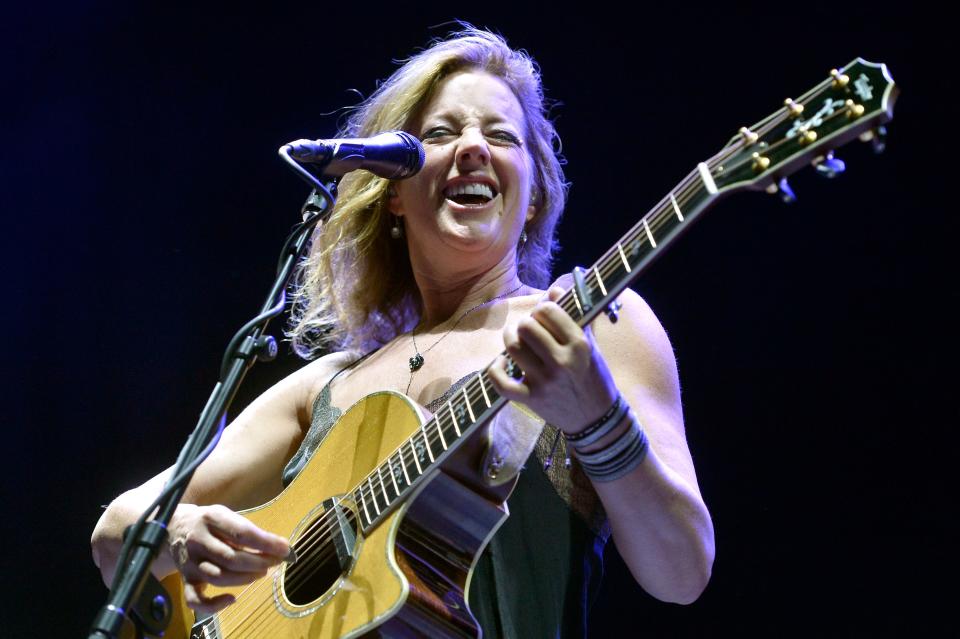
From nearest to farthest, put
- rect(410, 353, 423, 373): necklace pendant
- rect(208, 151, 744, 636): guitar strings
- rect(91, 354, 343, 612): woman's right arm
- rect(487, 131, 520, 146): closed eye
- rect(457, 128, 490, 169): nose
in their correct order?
rect(208, 151, 744, 636): guitar strings, rect(91, 354, 343, 612): woman's right arm, rect(410, 353, 423, 373): necklace pendant, rect(457, 128, 490, 169): nose, rect(487, 131, 520, 146): closed eye

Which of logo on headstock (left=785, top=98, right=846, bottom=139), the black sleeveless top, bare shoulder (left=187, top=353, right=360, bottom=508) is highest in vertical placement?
bare shoulder (left=187, top=353, right=360, bottom=508)

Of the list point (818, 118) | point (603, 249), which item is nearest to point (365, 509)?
point (818, 118)

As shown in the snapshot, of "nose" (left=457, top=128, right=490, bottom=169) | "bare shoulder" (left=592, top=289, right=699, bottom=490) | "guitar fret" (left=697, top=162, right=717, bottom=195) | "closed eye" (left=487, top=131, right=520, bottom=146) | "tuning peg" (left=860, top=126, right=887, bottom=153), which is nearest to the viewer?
"tuning peg" (left=860, top=126, right=887, bottom=153)

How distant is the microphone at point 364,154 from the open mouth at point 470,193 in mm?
525

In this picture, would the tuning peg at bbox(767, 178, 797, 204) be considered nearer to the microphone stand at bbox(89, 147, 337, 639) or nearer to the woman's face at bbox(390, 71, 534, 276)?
the microphone stand at bbox(89, 147, 337, 639)

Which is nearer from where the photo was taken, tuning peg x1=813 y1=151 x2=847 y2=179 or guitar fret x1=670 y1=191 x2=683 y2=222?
tuning peg x1=813 y1=151 x2=847 y2=179

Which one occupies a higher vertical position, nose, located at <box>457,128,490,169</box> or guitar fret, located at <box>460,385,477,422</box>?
nose, located at <box>457,128,490,169</box>

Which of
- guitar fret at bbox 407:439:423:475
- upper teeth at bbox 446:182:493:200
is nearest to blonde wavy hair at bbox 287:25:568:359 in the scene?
upper teeth at bbox 446:182:493:200

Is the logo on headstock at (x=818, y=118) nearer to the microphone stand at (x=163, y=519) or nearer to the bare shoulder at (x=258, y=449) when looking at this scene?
the microphone stand at (x=163, y=519)

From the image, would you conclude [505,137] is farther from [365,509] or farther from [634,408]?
[365,509]

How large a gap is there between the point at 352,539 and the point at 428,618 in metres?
0.24

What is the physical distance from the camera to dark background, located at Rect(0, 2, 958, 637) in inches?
123

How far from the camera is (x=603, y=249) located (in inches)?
146

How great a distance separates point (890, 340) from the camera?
3.17 metres
